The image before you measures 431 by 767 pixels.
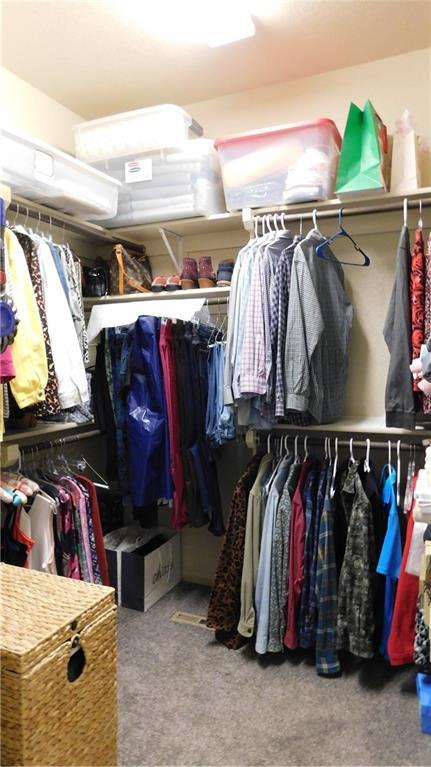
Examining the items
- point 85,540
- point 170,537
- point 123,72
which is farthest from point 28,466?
point 123,72

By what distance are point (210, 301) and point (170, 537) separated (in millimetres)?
1306

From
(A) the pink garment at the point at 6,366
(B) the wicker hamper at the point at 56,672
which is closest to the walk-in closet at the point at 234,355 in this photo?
(A) the pink garment at the point at 6,366

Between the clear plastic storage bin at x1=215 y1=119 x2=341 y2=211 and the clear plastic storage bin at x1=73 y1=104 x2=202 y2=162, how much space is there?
22cm

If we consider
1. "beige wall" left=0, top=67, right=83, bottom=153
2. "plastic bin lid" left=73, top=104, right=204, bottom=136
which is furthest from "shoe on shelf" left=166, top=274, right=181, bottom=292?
"beige wall" left=0, top=67, right=83, bottom=153

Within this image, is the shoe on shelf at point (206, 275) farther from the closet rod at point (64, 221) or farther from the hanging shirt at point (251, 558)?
the hanging shirt at point (251, 558)

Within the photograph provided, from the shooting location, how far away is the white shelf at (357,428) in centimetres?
215

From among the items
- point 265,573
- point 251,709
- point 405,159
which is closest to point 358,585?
point 265,573

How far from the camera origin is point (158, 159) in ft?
8.27

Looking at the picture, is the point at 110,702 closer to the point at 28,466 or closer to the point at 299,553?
the point at 299,553

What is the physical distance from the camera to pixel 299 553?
2.14 metres

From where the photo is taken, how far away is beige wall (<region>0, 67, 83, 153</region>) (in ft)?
8.13

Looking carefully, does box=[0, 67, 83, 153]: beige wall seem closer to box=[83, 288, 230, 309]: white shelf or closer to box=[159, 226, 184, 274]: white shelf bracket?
box=[159, 226, 184, 274]: white shelf bracket

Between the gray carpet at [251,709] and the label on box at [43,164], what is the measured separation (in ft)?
6.65

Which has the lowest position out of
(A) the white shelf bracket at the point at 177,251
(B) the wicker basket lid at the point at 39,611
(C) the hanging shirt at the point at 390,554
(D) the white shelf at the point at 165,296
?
(C) the hanging shirt at the point at 390,554
